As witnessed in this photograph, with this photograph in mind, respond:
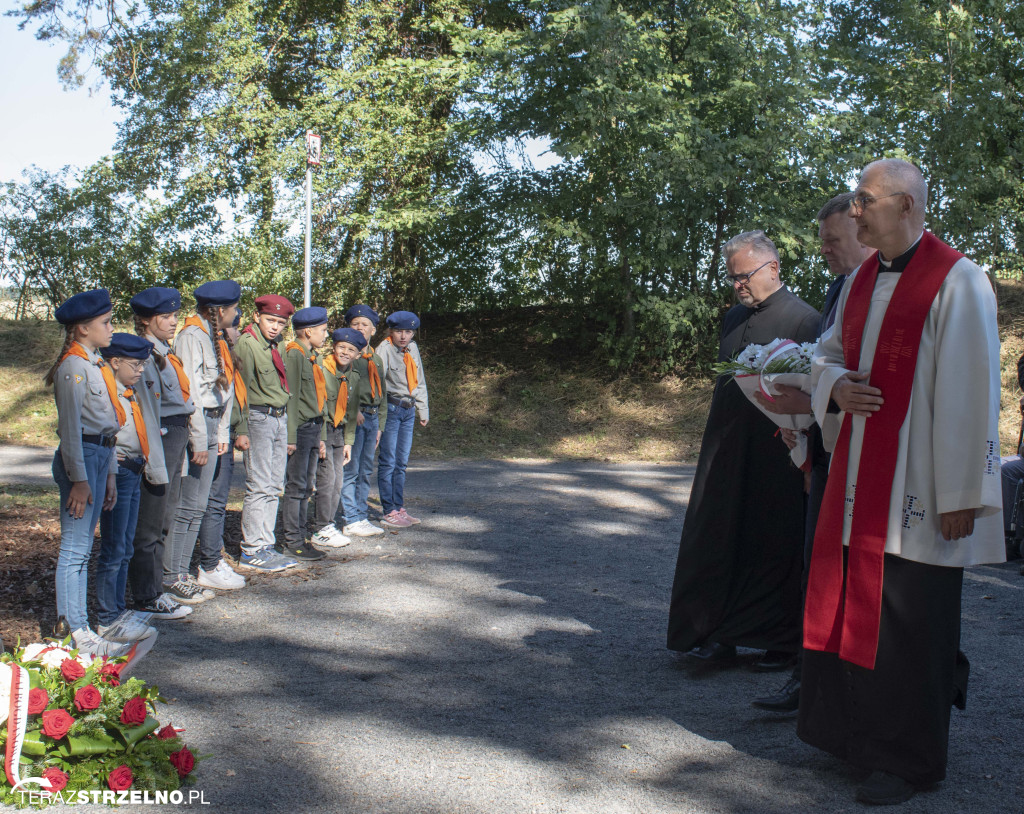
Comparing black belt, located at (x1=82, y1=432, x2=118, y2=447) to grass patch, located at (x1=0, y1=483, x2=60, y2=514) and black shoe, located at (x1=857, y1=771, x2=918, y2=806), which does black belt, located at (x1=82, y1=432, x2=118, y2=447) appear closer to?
black shoe, located at (x1=857, y1=771, x2=918, y2=806)

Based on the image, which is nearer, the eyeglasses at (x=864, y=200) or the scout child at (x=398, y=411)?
the eyeglasses at (x=864, y=200)

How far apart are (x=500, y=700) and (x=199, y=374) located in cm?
325

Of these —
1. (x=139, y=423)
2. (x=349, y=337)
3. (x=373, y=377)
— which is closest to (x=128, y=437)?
(x=139, y=423)

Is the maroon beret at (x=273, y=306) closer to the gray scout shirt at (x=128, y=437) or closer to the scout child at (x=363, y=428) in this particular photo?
the scout child at (x=363, y=428)

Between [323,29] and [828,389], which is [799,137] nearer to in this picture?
[323,29]

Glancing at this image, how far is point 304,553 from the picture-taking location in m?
7.75

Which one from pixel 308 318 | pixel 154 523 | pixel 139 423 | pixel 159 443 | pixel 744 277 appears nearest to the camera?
pixel 744 277

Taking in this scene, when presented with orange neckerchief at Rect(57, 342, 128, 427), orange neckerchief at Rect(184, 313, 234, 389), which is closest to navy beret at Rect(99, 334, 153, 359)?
orange neckerchief at Rect(57, 342, 128, 427)

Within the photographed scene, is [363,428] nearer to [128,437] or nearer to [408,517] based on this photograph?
[408,517]

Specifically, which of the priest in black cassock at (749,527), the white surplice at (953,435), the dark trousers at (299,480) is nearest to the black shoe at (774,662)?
the priest in black cassock at (749,527)

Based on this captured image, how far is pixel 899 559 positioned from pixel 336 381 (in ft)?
18.9

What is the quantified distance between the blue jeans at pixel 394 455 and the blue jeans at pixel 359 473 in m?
0.14

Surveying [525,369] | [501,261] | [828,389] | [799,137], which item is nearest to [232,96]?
[501,261]

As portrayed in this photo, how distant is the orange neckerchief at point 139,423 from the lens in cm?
534
